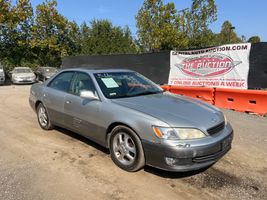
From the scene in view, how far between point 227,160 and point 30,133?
13.0 ft

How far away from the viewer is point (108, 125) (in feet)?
14.0

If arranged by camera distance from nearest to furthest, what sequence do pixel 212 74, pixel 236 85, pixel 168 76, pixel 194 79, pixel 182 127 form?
pixel 182 127 < pixel 236 85 < pixel 212 74 < pixel 194 79 < pixel 168 76

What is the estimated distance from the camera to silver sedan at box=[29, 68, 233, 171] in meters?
3.58

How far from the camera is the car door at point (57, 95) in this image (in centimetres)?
538

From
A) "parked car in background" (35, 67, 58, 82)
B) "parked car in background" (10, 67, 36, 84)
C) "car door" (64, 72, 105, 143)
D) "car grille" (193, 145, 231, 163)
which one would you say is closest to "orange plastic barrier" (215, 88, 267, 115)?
"car grille" (193, 145, 231, 163)

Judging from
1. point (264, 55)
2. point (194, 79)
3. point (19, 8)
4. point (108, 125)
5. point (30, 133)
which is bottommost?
point (30, 133)

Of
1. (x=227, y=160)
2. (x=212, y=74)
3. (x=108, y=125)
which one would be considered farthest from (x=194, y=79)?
(x=108, y=125)

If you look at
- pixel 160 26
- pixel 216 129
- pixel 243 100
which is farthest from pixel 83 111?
pixel 160 26

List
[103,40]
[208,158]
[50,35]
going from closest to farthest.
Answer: [208,158], [50,35], [103,40]

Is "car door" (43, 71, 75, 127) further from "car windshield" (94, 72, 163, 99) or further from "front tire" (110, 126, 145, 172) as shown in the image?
"front tire" (110, 126, 145, 172)

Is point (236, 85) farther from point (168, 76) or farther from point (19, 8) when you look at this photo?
point (19, 8)

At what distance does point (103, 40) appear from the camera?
103 feet

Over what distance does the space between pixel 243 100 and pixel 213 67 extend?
1.61 m

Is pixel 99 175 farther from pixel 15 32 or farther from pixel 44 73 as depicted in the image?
pixel 15 32
